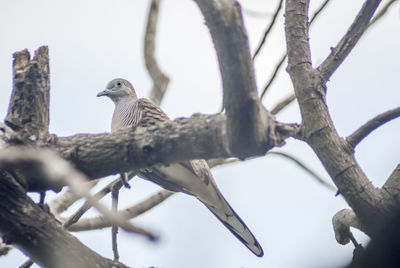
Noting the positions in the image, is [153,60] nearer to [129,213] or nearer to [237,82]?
[129,213]

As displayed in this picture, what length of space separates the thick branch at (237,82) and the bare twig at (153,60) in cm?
393

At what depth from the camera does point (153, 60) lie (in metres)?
6.10

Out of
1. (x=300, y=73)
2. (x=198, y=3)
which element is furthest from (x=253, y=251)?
(x=198, y=3)

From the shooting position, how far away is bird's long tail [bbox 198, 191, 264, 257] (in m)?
3.78

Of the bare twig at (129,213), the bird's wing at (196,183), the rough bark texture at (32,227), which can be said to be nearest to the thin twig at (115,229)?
the rough bark texture at (32,227)

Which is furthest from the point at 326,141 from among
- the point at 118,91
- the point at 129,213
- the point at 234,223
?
the point at 118,91

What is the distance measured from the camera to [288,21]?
135 inches

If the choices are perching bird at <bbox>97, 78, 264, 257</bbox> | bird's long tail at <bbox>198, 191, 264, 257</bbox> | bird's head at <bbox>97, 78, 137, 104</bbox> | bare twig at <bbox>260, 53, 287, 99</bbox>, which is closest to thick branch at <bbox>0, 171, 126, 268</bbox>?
perching bird at <bbox>97, 78, 264, 257</bbox>

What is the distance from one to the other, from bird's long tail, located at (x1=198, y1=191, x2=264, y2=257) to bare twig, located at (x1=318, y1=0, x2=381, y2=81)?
1.50 metres

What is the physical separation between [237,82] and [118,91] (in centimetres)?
394

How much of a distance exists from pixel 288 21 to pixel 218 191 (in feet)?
5.42

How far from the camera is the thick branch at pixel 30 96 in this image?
111 inches

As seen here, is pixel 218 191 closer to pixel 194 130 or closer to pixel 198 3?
pixel 194 130

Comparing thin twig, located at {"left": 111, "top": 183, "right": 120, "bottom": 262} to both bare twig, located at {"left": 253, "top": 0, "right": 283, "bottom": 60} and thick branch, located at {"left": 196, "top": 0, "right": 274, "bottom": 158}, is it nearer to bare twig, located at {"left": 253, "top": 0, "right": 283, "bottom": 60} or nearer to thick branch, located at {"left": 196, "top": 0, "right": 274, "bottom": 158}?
thick branch, located at {"left": 196, "top": 0, "right": 274, "bottom": 158}
